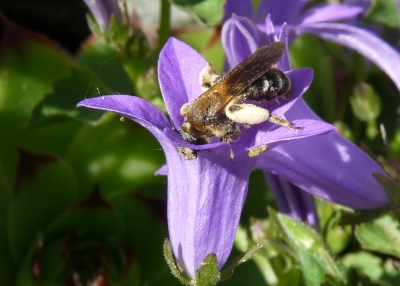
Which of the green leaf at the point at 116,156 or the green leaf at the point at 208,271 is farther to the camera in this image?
the green leaf at the point at 116,156

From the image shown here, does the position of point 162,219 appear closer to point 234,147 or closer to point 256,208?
point 256,208

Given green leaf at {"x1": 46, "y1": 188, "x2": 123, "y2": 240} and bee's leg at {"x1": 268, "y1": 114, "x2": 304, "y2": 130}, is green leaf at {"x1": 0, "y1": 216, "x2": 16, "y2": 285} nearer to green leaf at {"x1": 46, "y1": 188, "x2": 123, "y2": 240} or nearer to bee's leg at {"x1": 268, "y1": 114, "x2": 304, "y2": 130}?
green leaf at {"x1": 46, "y1": 188, "x2": 123, "y2": 240}

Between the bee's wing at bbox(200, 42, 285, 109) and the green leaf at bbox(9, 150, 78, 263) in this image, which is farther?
the green leaf at bbox(9, 150, 78, 263)

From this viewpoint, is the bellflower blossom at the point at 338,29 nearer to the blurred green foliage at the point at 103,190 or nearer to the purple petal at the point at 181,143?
the blurred green foliage at the point at 103,190

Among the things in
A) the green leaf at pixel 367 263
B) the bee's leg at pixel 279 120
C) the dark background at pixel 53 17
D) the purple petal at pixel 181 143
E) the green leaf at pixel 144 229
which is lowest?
the green leaf at pixel 144 229

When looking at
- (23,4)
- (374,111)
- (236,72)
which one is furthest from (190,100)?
(23,4)

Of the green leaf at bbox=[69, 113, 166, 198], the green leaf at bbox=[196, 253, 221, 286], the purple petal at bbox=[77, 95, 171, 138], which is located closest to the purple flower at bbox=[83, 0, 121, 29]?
the green leaf at bbox=[69, 113, 166, 198]

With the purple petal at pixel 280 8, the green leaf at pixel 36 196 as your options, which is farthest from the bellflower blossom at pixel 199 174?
the green leaf at pixel 36 196

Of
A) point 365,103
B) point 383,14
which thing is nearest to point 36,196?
point 365,103
